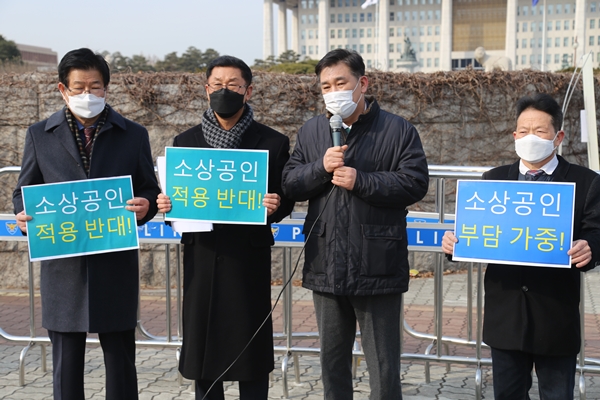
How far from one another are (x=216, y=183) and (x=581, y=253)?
75.3 inches

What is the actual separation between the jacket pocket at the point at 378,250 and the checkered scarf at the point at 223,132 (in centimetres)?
89

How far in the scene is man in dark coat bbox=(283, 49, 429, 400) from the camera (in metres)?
3.66

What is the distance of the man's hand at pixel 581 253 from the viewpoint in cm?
344

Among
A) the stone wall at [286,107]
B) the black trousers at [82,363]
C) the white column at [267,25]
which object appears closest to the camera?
the black trousers at [82,363]

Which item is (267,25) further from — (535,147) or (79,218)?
(535,147)

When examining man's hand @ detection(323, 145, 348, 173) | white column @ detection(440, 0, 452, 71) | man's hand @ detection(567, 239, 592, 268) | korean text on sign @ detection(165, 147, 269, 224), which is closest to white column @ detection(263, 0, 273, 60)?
white column @ detection(440, 0, 452, 71)

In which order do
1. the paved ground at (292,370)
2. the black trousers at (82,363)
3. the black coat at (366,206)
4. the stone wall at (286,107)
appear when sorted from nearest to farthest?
the black coat at (366,206) < the black trousers at (82,363) < the paved ground at (292,370) < the stone wall at (286,107)

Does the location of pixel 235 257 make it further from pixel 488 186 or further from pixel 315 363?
pixel 315 363

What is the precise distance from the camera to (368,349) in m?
3.84

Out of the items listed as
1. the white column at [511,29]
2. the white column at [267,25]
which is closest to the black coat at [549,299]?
the white column at [511,29]

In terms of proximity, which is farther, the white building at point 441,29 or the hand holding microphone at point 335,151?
the white building at point 441,29

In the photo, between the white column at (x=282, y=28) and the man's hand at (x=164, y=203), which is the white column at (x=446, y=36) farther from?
the man's hand at (x=164, y=203)

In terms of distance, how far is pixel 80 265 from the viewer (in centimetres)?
386

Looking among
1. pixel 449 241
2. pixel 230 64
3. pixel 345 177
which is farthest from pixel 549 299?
pixel 230 64
